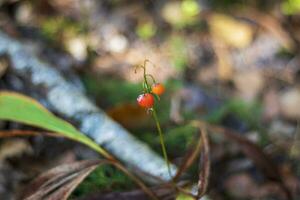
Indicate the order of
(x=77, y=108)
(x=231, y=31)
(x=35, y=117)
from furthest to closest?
(x=231, y=31) → (x=77, y=108) → (x=35, y=117)

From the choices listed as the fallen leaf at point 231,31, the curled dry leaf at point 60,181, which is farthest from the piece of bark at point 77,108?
the fallen leaf at point 231,31

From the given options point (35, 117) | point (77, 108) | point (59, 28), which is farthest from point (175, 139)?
point (59, 28)

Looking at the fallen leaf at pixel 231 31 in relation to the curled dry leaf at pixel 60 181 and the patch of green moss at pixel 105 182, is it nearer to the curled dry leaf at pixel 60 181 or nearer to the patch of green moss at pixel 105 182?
the patch of green moss at pixel 105 182

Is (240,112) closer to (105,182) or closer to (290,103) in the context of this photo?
(290,103)

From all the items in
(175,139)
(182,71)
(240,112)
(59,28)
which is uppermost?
(59,28)

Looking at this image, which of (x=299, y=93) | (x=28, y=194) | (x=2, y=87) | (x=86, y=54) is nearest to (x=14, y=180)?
(x=28, y=194)

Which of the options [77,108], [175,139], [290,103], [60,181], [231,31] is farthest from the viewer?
[231,31]

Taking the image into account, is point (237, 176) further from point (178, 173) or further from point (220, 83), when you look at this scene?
point (220, 83)
